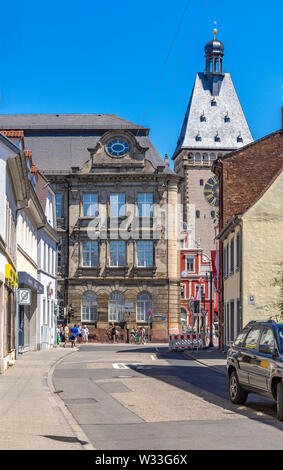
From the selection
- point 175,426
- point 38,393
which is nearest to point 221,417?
point 175,426

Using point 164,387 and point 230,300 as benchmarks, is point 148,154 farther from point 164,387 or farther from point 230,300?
point 164,387

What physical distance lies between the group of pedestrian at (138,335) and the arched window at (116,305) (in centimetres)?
217

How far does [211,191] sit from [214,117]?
12.8 m

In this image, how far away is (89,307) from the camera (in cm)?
7000

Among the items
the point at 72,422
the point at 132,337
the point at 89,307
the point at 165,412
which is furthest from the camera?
the point at 89,307

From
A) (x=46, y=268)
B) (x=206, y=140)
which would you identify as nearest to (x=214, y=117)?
(x=206, y=140)

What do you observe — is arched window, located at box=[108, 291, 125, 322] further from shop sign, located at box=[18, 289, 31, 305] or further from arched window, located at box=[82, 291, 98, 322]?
shop sign, located at box=[18, 289, 31, 305]

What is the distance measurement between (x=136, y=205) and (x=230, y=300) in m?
31.7

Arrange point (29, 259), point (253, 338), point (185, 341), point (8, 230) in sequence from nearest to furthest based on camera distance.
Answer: point (253, 338) < point (8, 230) < point (29, 259) < point (185, 341)

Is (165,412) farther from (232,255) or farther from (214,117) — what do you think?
(214,117)

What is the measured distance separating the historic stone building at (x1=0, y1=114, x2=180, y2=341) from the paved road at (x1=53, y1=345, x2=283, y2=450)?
4352 centimetres

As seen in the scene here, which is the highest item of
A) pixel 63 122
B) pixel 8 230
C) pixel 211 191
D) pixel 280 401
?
pixel 211 191

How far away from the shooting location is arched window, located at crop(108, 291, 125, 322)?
229 feet

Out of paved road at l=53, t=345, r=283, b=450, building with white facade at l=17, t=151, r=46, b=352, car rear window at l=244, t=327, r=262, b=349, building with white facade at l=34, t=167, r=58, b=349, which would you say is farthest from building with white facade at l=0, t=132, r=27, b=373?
building with white facade at l=34, t=167, r=58, b=349
